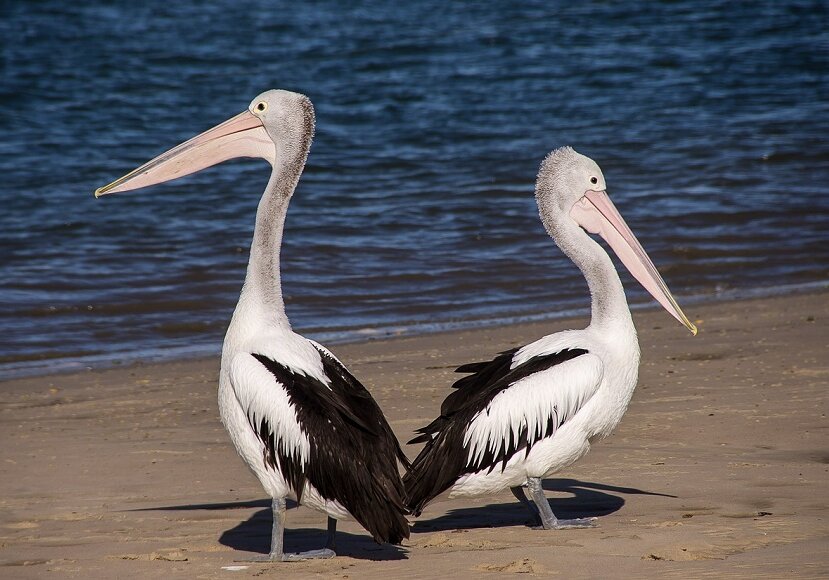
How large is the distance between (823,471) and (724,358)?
6.46 ft

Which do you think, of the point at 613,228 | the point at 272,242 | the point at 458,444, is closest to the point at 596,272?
the point at 613,228

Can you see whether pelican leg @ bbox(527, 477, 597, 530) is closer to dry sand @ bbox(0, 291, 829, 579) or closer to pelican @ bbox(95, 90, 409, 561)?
dry sand @ bbox(0, 291, 829, 579)

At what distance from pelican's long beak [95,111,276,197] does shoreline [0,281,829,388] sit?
8.57 ft

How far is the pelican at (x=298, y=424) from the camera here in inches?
162

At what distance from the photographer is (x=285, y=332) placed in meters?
4.46

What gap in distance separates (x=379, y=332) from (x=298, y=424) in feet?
12.8

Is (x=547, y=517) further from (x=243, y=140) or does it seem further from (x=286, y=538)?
→ (x=243, y=140)

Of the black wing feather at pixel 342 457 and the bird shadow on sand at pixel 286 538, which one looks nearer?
the black wing feather at pixel 342 457

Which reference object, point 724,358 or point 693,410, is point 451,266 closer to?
point 724,358

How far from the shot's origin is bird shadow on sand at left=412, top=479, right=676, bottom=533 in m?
4.65

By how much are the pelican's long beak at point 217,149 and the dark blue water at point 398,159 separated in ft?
9.17

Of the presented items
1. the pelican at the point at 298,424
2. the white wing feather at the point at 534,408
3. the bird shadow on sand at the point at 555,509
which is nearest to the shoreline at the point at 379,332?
the bird shadow on sand at the point at 555,509

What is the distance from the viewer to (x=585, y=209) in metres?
5.00

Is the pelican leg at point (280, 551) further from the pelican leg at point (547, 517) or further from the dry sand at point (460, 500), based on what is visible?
the pelican leg at point (547, 517)
